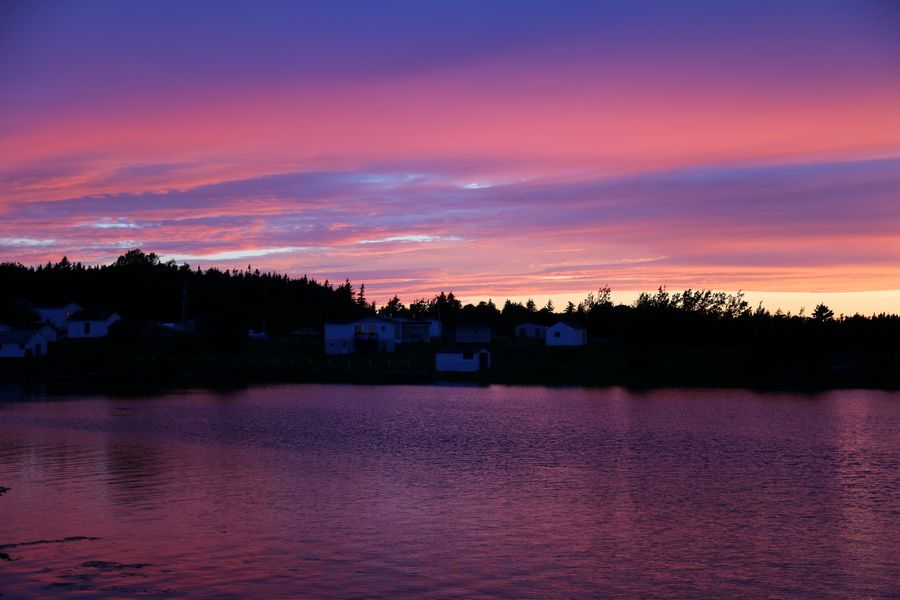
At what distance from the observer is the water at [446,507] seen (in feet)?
79.4

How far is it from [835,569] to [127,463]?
110 feet

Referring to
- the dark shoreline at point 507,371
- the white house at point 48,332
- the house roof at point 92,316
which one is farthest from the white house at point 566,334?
the white house at point 48,332

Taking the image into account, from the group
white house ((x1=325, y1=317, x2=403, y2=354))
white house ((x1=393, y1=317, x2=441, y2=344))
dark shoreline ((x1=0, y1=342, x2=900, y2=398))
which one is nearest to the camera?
dark shoreline ((x1=0, y1=342, x2=900, y2=398))

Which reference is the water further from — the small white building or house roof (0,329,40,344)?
the small white building

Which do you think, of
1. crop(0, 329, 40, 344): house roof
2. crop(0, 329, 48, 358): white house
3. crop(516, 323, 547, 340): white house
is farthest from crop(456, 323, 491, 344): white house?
crop(0, 329, 40, 344): house roof

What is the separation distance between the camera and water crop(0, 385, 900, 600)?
79.4 feet

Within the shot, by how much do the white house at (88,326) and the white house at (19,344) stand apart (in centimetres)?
1409

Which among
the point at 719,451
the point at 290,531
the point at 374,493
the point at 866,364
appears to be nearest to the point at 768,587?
the point at 290,531

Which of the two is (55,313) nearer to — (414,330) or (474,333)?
(414,330)

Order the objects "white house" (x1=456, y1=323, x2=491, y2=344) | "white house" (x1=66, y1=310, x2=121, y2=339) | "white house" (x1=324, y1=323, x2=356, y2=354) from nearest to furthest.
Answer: "white house" (x1=324, y1=323, x2=356, y2=354) → "white house" (x1=456, y1=323, x2=491, y2=344) → "white house" (x1=66, y1=310, x2=121, y2=339)

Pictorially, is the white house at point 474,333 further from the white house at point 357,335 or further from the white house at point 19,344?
the white house at point 19,344

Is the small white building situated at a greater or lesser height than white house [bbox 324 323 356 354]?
greater

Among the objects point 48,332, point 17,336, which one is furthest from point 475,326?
point 17,336

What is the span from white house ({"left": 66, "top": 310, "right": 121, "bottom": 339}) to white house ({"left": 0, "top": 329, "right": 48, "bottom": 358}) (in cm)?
1409
